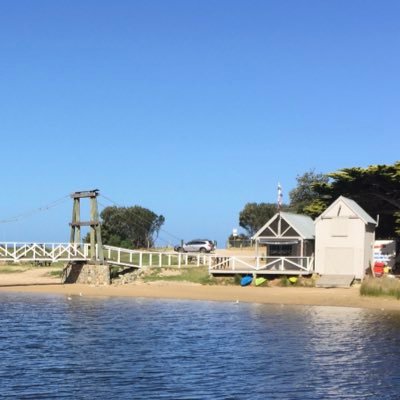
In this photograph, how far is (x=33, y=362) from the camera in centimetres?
1736

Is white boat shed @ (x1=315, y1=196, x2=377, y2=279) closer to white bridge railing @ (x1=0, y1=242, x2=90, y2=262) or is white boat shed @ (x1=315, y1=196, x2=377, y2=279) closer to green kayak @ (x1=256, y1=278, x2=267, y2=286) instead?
green kayak @ (x1=256, y1=278, x2=267, y2=286)

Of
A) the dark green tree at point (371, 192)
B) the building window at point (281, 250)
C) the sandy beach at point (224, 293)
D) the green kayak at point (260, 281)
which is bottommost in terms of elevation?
the sandy beach at point (224, 293)

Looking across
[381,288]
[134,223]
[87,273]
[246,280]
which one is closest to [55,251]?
[87,273]

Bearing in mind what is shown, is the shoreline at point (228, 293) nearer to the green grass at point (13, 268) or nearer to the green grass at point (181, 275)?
the green grass at point (181, 275)

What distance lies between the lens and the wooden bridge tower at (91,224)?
1778 inches

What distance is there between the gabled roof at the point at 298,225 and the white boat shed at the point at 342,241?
124 centimetres

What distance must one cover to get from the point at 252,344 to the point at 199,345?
5.39 feet

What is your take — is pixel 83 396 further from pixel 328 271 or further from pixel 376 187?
pixel 376 187

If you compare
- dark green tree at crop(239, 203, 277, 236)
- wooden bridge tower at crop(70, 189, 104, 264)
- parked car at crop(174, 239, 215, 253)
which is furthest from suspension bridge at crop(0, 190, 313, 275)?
dark green tree at crop(239, 203, 277, 236)

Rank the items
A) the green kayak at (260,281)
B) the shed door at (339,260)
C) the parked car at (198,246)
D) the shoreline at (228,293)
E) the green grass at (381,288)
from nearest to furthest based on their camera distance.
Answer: the shoreline at (228,293) < the green grass at (381,288) < the shed door at (339,260) < the green kayak at (260,281) < the parked car at (198,246)

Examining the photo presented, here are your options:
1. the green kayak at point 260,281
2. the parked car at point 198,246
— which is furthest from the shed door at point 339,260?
the parked car at point 198,246

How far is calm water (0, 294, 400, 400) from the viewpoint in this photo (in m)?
14.5

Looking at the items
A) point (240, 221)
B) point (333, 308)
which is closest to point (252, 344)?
point (333, 308)

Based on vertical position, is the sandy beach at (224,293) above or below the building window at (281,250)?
below
